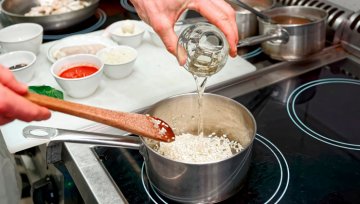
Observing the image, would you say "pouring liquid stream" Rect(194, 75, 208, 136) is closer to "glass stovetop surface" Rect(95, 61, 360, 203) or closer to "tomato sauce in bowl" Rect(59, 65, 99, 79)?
"glass stovetop surface" Rect(95, 61, 360, 203)

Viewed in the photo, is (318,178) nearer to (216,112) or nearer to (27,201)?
(216,112)

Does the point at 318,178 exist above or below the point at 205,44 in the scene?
below

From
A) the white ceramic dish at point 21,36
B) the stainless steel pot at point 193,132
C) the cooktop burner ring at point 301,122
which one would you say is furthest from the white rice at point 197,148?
the white ceramic dish at point 21,36

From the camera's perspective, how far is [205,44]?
696 millimetres

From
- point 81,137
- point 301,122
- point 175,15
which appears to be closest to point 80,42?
point 175,15

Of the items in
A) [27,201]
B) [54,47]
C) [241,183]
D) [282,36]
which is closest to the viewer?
[241,183]

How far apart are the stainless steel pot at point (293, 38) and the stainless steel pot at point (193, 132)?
0.25 metres

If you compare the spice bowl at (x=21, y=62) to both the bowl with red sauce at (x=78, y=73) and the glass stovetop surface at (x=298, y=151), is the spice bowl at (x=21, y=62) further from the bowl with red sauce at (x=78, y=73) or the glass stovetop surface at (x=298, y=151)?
the glass stovetop surface at (x=298, y=151)

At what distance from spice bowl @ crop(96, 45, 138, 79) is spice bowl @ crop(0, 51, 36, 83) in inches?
6.3

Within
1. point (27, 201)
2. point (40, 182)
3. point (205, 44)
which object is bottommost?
point (27, 201)

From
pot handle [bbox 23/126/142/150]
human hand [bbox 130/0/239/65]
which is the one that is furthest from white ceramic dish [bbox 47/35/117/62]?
pot handle [bbox 23/126/142/150]

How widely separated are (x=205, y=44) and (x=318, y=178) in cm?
30

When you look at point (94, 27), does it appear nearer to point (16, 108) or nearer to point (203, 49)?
point (203, 49)

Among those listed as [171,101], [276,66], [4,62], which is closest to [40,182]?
[4,62]
